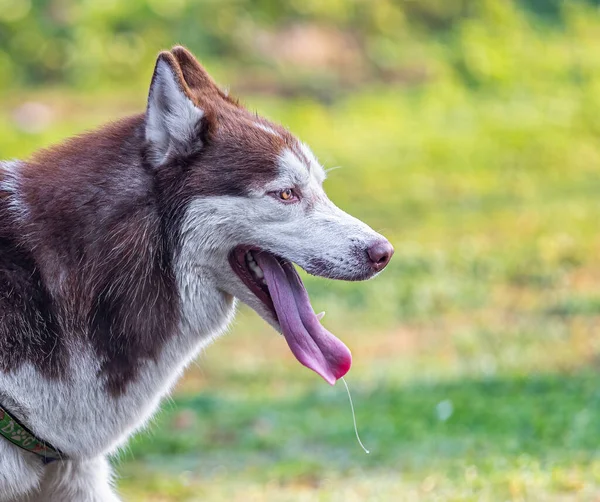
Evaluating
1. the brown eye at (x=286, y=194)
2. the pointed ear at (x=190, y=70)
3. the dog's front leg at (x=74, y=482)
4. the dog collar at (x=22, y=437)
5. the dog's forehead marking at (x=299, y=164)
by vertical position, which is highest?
the pointed ear at (x=190, y=70)

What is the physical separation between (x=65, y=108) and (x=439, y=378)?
862cm

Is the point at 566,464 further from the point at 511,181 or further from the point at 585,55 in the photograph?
the point at 585,55

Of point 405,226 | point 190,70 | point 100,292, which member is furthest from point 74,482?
point 405,226

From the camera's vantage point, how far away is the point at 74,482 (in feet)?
13.6

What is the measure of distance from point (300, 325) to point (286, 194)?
0.48m

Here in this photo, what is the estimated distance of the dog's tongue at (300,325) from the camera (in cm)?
403

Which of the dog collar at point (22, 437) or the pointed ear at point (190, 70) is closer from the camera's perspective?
the dog collar at point (22, 437)

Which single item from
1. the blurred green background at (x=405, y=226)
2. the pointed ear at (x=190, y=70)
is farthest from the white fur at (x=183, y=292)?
the blurred green background at (x=405, y=226)

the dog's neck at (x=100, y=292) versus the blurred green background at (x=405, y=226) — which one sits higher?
the dog's neck at (x=100, y=292)

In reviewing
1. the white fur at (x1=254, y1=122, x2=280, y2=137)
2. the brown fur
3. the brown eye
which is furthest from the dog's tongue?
the white fur at (x1=254, y1=122, x2=280, y2=137)

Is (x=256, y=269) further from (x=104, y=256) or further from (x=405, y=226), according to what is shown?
(x=405, y=226)

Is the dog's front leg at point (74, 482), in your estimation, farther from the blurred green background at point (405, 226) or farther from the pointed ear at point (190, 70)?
the pointed ear at point (190, 70)

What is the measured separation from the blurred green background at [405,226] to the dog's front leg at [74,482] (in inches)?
45.2

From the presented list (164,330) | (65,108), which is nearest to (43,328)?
(164,330)
